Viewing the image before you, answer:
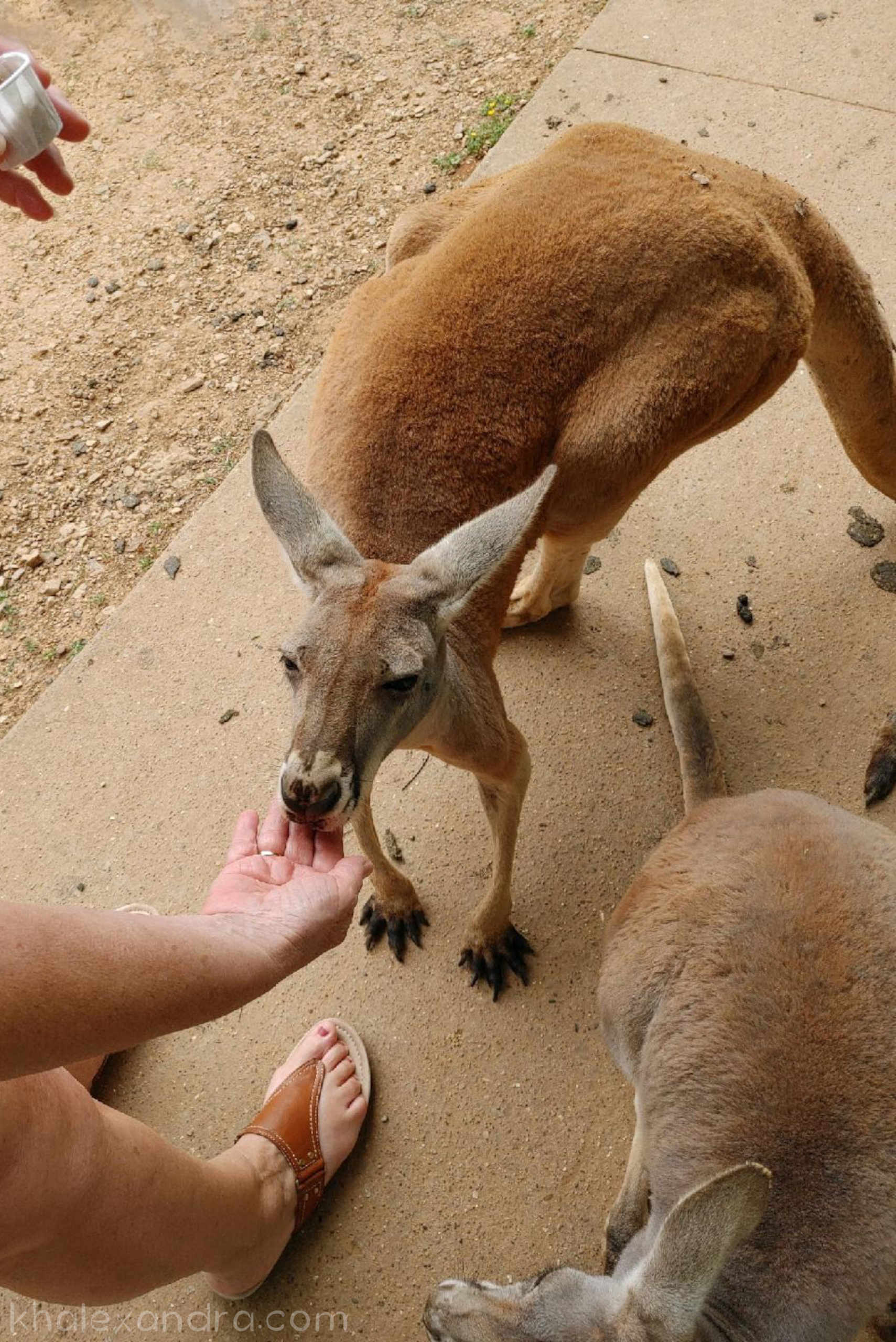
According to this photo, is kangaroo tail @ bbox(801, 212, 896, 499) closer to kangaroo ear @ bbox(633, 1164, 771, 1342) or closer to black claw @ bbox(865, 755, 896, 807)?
black claw @ bbox(865, 755, 896, 807)

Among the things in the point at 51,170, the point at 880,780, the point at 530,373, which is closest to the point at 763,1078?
the point at 880,780

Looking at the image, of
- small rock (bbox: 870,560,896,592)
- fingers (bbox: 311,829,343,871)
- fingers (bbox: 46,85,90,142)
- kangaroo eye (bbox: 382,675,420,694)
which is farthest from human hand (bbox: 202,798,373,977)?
small rock (bbox: 870,560,896,592)

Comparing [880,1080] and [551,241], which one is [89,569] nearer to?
[551,241]

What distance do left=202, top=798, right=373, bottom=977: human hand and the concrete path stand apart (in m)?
0.93

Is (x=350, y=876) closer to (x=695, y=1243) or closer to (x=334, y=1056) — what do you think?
(x=695, y=1243)

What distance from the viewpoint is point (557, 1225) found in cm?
255

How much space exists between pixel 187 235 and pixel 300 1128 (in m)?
3.70

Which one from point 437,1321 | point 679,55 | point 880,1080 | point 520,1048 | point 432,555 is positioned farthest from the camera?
point 679,55

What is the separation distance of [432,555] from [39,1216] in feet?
4.78

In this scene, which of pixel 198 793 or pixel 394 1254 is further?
pixel 198 793

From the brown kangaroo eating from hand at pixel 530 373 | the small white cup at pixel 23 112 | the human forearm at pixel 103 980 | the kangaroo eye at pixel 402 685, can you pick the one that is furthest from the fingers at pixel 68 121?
the human forearm at pixel 103 980

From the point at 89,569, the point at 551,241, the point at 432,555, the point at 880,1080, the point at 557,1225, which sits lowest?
the point at 557,1225

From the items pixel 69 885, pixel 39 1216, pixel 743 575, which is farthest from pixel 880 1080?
pixel 69 885

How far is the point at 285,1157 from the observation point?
2527mm
